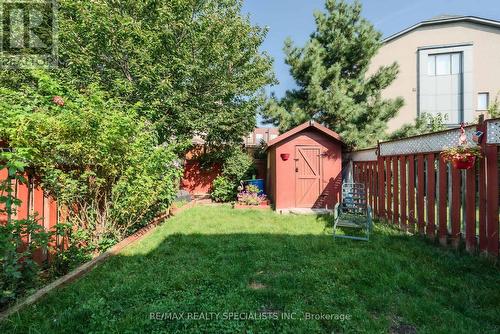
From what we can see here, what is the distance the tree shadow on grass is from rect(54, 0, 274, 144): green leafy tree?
5241mm

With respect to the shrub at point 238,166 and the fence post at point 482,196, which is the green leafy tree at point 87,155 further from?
the shrub at point 238,166

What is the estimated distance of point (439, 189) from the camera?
3.94 meters

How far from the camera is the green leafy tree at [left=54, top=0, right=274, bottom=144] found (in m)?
7.46

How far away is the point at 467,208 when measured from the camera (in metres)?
3.41

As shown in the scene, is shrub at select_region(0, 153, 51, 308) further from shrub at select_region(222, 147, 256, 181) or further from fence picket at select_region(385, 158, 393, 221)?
shrub at select_region(222, 147, 256, 181)

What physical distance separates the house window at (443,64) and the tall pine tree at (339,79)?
21.8 feet

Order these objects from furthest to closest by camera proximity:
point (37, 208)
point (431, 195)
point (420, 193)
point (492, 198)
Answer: point (420, 193), point (431, 195), point (37, 208), point (492, 198)

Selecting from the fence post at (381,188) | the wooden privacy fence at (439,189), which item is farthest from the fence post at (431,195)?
the fence post at (381,188)

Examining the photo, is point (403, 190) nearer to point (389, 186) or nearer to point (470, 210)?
point (389, 186)

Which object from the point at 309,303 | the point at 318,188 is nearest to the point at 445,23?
the point at 318,188

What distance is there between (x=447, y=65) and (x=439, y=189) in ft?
48.8

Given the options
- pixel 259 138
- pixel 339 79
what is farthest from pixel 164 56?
pixel 259 138

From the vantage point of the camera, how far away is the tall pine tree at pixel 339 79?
9.45m

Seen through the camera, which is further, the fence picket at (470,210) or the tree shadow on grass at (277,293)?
the fence picket at (470,210)
